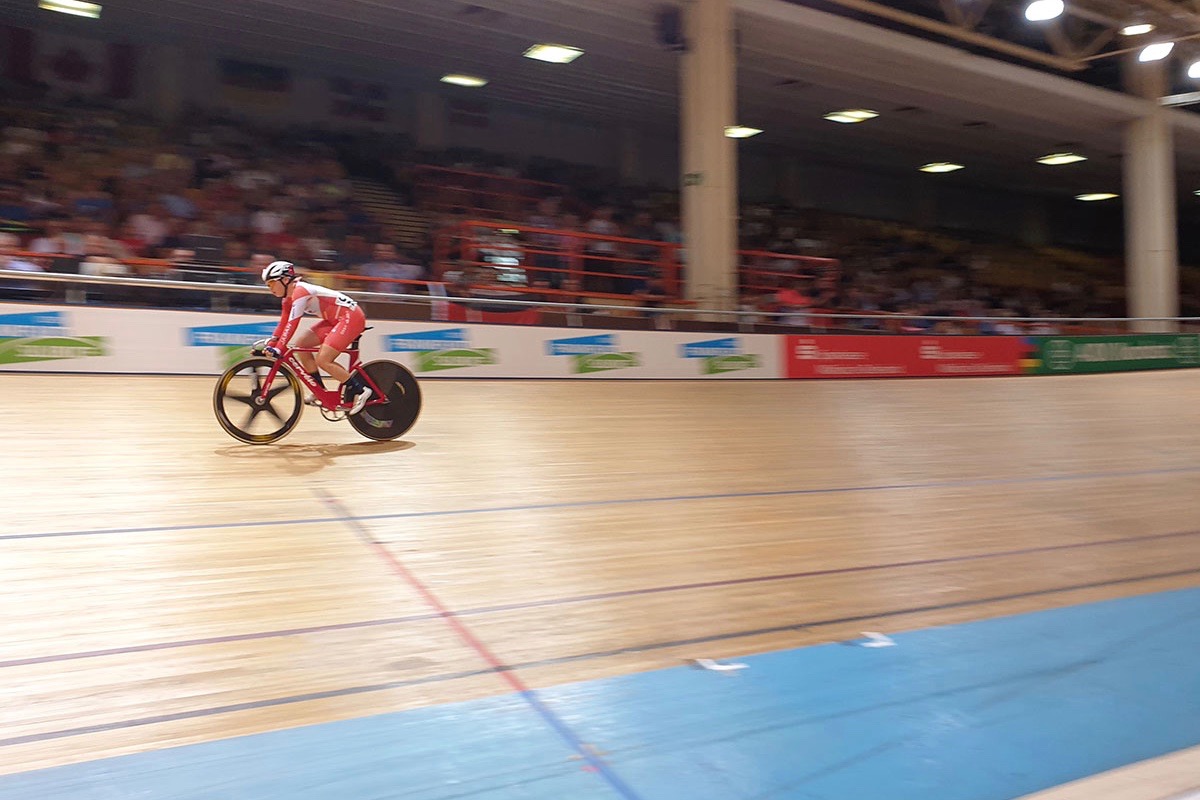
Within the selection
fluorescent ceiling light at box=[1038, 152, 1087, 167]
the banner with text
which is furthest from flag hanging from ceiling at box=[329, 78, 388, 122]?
fluorescent ceiling light at box=[1038, 152, 1087, 167]

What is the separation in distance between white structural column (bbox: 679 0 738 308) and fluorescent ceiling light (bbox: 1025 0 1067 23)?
404 cm

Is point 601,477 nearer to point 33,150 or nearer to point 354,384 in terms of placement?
point 354,384

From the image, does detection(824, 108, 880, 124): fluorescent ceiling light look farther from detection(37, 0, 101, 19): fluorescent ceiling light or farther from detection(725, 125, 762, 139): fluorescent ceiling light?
detection(37, 0, 101, 19): fluorescent ceiling light

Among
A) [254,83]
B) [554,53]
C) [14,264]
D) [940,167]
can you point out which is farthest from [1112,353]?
[14,264]

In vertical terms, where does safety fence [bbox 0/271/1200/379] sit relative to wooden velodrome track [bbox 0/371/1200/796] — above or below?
above

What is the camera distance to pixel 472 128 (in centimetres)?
1856

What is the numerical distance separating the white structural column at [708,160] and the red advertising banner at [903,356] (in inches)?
48.3

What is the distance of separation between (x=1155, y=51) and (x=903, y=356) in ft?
22.1

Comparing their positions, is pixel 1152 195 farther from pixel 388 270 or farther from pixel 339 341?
pixel 339 341

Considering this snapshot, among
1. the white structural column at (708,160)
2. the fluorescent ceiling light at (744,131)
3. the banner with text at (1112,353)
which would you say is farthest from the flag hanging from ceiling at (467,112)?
the banner with text at (1112,353)

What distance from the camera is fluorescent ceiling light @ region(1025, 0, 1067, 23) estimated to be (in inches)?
495

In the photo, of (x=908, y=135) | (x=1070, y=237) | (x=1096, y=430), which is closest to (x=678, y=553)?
(x=1096, y=430)

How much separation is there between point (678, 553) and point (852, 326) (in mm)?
10514

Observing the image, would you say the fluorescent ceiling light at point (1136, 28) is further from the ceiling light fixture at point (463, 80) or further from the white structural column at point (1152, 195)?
the ceiling light fixture at point (463, 80)
